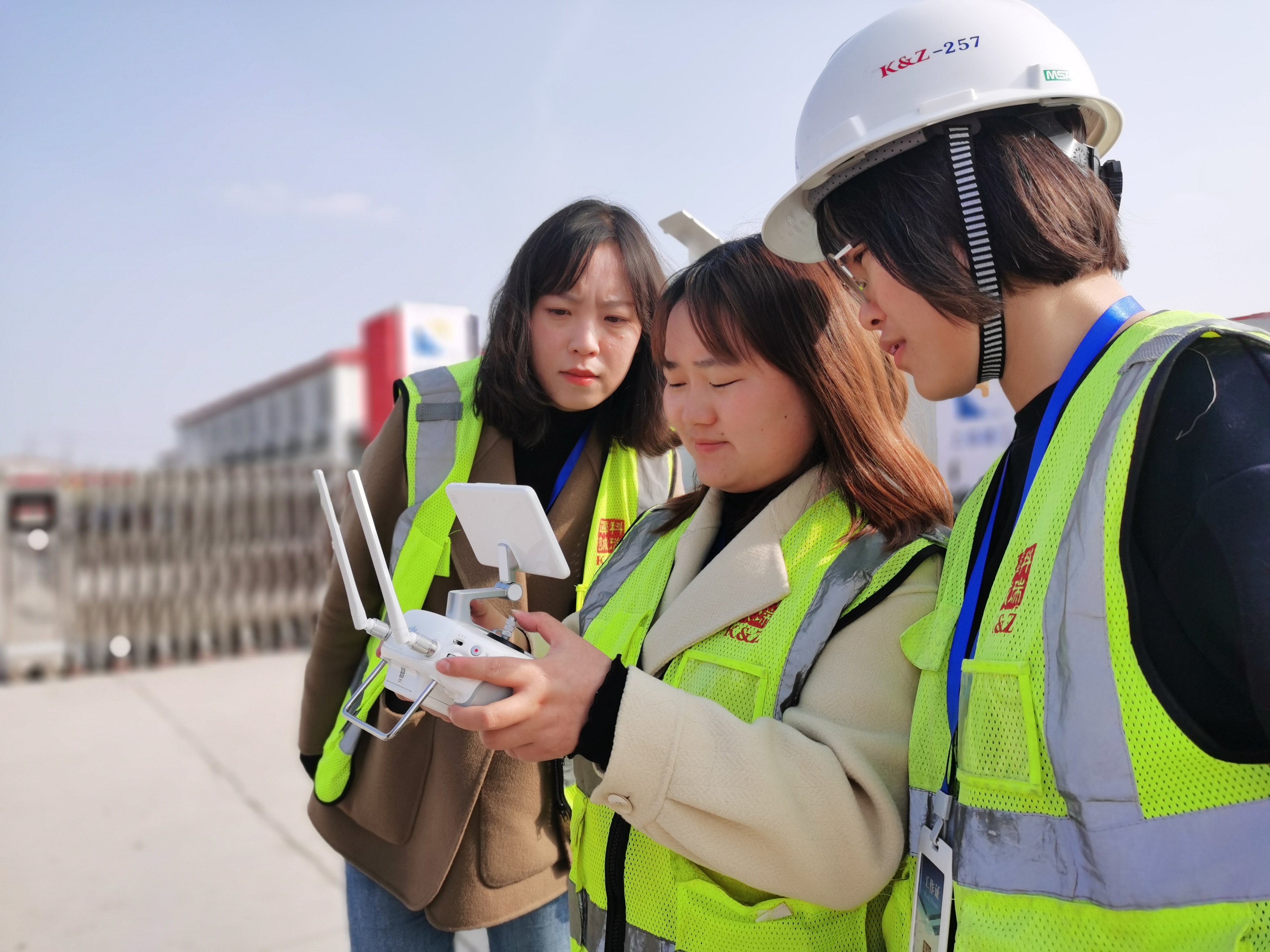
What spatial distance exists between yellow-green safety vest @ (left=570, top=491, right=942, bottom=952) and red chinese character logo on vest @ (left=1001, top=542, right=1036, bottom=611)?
251mm

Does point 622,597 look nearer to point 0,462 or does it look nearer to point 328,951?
point 328,951

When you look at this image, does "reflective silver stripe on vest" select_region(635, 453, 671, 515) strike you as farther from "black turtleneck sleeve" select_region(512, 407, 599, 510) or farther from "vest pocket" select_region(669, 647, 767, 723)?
"vest pocket" select_region(669, 647, 767, 723)

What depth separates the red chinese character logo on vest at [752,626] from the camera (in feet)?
4.21

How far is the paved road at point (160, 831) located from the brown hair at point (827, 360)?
2.95 metres

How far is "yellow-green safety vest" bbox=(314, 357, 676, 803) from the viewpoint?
1.86m

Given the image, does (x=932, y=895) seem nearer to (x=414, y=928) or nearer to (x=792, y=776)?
(x=792, y=776)

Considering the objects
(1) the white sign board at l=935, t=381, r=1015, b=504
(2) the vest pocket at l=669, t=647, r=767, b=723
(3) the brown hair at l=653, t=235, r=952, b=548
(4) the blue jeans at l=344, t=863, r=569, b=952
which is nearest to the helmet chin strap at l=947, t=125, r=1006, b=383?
(3) the brown hair at l=653, t=235, r=952, b=548

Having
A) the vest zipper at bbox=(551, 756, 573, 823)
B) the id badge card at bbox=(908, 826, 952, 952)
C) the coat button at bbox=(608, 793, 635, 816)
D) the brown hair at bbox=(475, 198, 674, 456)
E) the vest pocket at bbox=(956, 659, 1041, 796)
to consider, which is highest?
the brown hair at bbox=(475, 198, 674, 456)

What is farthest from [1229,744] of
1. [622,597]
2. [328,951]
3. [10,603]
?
[10,603]

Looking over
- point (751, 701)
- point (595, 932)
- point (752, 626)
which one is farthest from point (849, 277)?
point (595, 932)

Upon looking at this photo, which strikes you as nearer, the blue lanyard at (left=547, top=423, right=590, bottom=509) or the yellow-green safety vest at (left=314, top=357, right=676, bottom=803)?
the yellow-green safety vest at (left=314, top=357, right=676, bottom=803)

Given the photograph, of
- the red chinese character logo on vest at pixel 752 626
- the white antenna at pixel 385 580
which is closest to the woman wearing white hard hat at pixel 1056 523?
the red chinese character logo on vest at pixel 752 626

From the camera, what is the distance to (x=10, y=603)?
22.3 feet

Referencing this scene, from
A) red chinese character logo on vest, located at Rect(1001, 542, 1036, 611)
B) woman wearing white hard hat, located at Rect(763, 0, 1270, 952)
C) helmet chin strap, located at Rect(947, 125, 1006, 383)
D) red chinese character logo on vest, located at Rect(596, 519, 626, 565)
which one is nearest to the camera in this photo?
woman wearing white hard hat, located at Rect(763, 0, 1270, 952)
